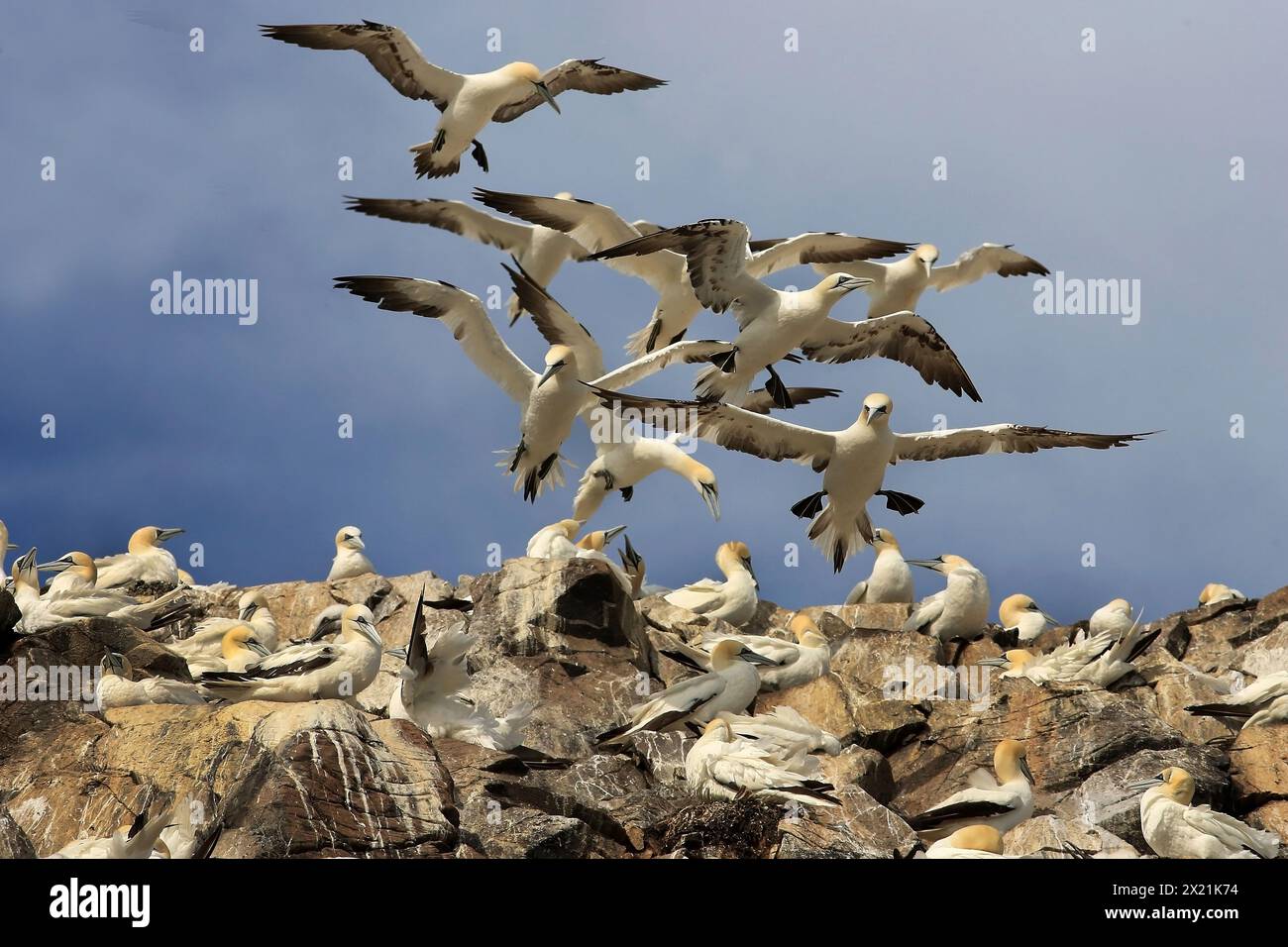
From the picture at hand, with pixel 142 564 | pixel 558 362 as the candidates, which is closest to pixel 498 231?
pixel 558 362

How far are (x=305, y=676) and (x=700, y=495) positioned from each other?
860 centimetres

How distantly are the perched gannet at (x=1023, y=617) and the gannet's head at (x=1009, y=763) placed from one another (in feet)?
20.9

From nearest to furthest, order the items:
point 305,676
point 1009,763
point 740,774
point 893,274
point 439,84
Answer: point 740,774
point 1009,763
point 305,676
point 439,84
point 893,274

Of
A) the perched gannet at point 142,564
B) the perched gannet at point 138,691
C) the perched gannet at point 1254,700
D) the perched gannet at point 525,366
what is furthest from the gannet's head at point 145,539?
the perched gannet at point 1254,700

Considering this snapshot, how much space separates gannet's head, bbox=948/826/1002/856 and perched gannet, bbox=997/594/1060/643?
8453 millimetres

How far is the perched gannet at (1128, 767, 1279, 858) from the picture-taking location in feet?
33.8

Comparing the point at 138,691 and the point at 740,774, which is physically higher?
the point at 138,691

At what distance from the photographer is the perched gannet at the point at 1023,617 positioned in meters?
18.3

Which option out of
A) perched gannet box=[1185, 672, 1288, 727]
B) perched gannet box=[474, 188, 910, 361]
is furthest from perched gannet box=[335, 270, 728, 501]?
perched gannet box=[1185, 672, 1288, 727]

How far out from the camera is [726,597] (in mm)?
17750

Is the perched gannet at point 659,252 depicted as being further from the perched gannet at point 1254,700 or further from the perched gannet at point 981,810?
the perched gannet at point 981,810

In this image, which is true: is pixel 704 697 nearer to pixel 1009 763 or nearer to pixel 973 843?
pixel 1009 763

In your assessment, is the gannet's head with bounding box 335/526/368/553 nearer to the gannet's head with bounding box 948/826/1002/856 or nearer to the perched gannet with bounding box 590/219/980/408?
the perched gannet with bounding box 590/219/980/408
